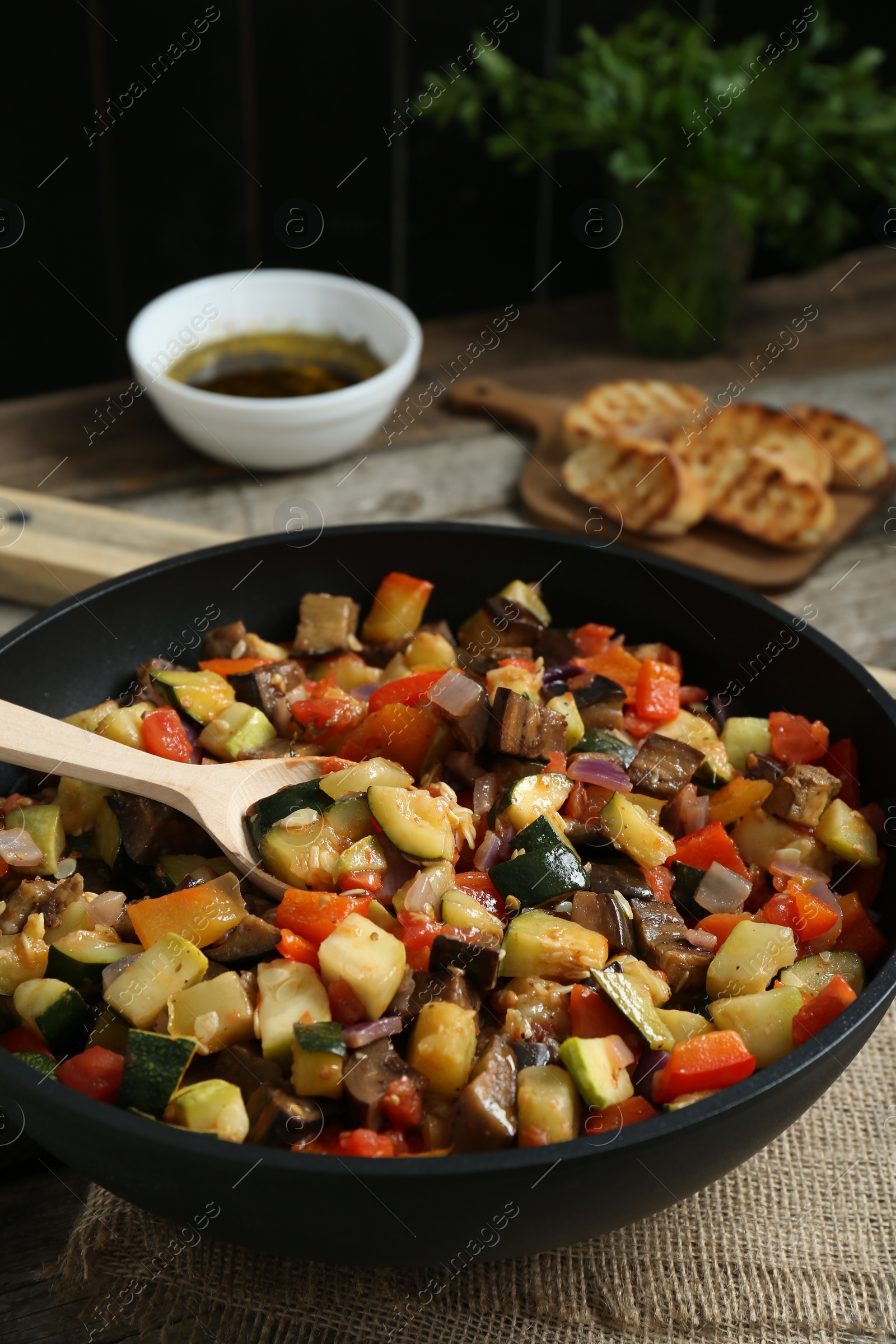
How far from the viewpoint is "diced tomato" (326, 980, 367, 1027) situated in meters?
1.95

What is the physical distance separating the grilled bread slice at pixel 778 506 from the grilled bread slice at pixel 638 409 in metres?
0.43

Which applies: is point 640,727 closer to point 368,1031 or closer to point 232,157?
point 368,1031

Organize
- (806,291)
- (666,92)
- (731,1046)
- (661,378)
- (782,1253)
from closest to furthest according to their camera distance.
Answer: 1. (731,1046)
2. (782,1253)
3. (666,92)
4. (661,378)
5. (806,291)

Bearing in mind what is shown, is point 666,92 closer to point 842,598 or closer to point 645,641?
point 842,598

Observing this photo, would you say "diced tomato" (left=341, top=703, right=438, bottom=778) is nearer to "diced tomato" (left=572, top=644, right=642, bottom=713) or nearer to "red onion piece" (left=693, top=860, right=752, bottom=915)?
"diced tomato" (left=572, top=644, right=642, bottom=713)

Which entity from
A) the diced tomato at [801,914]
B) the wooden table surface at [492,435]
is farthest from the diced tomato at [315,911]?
the wooden table surface at [492,435]

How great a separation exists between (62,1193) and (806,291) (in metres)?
5.34

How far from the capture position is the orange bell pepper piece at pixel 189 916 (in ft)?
6.90

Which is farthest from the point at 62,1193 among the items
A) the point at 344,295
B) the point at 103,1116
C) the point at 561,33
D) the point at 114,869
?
the point at 561,33

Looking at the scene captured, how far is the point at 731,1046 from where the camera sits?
6.40ft

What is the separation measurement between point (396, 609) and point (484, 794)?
0.72 metres

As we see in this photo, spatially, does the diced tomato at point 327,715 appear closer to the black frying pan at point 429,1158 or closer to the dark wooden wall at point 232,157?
the black frying pan at point 429,1158

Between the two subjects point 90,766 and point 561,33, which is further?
point 561,33

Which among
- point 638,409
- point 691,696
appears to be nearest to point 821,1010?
point 691,696
